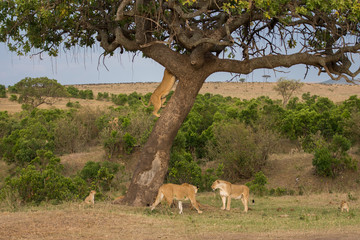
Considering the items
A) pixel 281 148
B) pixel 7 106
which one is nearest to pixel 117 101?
pixel 7 106

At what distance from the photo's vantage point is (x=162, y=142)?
36.0ft

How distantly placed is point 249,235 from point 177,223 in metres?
1.60

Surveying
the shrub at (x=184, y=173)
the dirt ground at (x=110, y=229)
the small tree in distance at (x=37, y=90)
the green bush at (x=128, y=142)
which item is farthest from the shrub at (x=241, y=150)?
the small tree in distance at (x=37, y=90)

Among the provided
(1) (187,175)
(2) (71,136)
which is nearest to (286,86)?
(2) (71,136)

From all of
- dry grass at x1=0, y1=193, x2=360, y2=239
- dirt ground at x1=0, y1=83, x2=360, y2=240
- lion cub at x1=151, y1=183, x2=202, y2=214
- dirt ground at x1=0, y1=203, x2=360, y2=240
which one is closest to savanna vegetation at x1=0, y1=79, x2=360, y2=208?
lion cub at x1=151, y1=183, x2=202, y2=214

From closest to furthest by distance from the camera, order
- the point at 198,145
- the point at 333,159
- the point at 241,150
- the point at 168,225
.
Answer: the point at 168,225 < the point at 333,159 < the point at 241,150 < the point at 198,145

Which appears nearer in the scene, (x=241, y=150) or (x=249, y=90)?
(x=241, y=150)

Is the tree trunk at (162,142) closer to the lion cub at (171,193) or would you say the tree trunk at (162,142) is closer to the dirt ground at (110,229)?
the lion cub at (171,193)

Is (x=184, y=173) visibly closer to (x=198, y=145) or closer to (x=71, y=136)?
(x=198, y=145)

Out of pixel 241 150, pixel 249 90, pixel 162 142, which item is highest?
pixel 249 90

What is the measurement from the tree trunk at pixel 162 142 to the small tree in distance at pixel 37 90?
116 ft

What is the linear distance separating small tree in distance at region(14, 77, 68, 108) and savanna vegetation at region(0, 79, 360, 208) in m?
17.3

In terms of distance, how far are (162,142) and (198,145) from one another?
11.0 m

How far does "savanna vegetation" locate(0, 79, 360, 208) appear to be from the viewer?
53.8 feet
